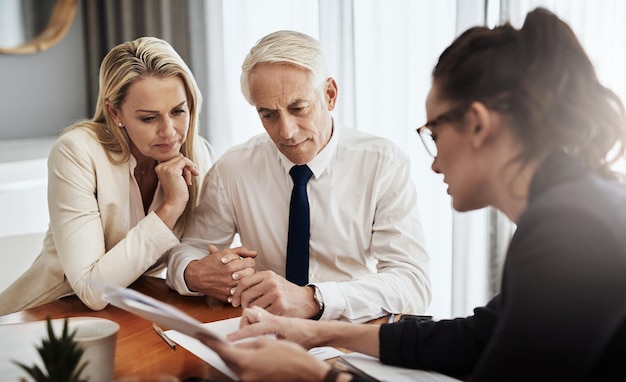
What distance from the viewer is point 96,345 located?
49.4 inches

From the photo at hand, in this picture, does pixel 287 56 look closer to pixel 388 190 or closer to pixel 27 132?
pixel 388 190

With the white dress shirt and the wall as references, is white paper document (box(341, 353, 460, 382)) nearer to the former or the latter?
the white dress shirt

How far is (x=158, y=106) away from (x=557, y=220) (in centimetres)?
135

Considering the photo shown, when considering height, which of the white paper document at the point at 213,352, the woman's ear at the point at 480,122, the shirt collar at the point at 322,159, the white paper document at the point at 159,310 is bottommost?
the white paper document at the point at 213,352

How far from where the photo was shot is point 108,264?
192 centimetres

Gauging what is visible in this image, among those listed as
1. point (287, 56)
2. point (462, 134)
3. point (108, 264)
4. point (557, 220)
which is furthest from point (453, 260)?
point (557, 220)

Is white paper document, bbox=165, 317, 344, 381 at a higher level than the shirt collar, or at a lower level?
lower

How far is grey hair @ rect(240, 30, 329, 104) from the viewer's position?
1962mm

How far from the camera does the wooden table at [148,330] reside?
1.42 metres

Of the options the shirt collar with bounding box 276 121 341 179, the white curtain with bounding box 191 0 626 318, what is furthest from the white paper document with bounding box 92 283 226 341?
the white curtain with bounding box 191 0 626 318

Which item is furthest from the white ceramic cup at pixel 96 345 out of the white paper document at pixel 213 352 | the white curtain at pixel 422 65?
the white curtain at pixel 422 65

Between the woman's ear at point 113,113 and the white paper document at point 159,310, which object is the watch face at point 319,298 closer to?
the white paper document at point 159,310

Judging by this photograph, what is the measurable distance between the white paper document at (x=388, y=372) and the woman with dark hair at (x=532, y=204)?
0.02 m

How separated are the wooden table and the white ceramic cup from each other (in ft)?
0.15
